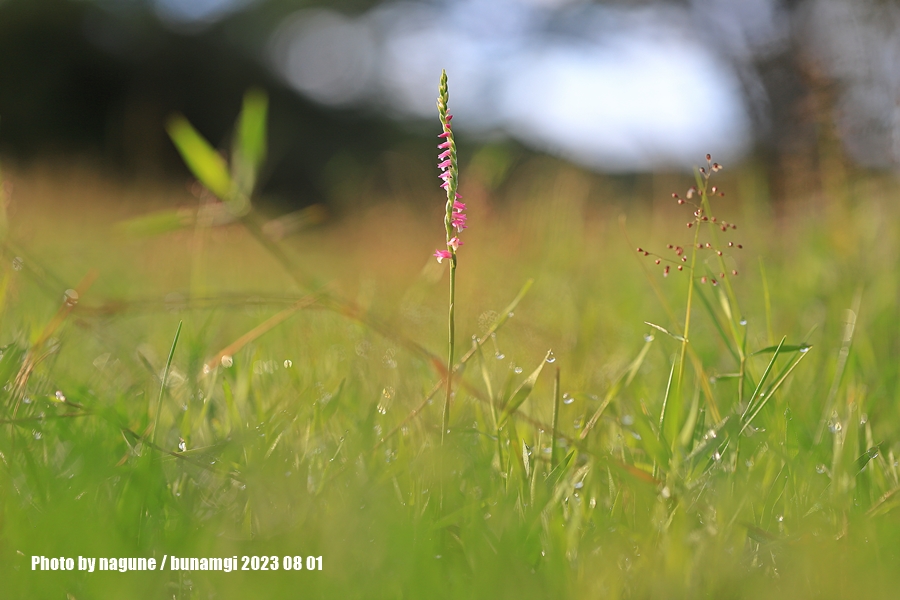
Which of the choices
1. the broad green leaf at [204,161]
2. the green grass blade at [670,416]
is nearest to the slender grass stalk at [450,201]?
the green grass blade at [670,416]

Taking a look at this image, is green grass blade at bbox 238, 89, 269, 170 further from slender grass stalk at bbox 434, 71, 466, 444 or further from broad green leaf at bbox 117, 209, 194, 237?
slender grass stalk at bbox 434, 71, 466, 444

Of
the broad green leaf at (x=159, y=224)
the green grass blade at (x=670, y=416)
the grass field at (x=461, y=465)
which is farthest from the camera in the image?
the broad green leaf at (x=159, y=224)

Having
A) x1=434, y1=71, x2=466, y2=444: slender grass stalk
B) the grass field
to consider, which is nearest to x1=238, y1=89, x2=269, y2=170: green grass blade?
the grass field

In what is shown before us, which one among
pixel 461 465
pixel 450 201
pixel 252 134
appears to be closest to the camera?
pixel 450 201

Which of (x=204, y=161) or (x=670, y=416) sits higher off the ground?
(x=204, y=161)

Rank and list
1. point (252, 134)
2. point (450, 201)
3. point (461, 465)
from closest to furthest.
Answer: point (450, 201)
point (461, 465)
point (252, 134)

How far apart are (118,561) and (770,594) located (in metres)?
0.58

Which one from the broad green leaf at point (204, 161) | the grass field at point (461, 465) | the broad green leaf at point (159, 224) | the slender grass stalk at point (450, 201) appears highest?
the broad green leaf at point (204, 161)

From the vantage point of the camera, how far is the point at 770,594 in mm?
584

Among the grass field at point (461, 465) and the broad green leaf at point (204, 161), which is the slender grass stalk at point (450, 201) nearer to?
the grass field at point (461, 465)

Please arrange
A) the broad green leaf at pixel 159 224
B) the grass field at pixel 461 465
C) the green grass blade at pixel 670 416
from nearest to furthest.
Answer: the grass field at pixel 461 465, the green grass blade at pixel 670 416, the broad green leaf at pixel 159 224

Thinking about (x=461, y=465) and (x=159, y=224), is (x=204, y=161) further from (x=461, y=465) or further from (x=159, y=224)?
(x=461, y=465)

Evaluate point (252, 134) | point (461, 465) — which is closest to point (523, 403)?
point (461, 465)

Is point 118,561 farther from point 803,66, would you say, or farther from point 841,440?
point 803,66
